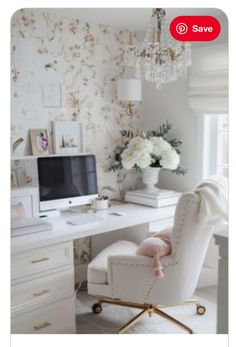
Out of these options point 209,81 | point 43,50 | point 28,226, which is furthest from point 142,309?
point 43,50

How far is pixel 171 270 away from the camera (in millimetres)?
1608

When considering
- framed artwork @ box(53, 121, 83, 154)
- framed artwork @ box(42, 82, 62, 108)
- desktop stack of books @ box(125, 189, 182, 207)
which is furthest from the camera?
desktop stack of books @ box(125, 189, 182, 207)

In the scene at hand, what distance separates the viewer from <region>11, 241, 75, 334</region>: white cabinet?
1506mm

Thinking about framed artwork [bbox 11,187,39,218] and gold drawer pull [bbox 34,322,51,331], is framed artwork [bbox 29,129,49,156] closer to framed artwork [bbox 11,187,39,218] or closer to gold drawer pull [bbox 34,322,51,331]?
framed artwork [bbox 11,187,39,218]

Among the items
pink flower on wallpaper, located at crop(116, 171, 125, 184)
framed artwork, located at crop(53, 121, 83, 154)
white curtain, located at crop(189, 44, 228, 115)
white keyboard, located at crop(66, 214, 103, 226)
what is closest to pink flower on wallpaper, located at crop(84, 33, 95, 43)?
framed artwork, located at crop(53, 121, 83, 154)

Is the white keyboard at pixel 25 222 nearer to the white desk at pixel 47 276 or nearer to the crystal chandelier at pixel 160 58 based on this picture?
the white desk at pixel 47 276

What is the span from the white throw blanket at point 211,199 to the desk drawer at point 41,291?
2.15 ft

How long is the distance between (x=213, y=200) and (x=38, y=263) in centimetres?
77

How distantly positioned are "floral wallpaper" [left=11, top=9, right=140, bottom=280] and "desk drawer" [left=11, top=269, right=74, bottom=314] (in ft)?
1.70

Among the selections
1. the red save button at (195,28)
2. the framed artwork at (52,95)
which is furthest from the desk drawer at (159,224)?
the red save button at (195,28)

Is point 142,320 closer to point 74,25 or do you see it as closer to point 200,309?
point 200,309

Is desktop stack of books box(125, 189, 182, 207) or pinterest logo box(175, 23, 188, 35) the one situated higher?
pinterest logo box(175, 23, 188, 35)

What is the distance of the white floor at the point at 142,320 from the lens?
69.3 inches
